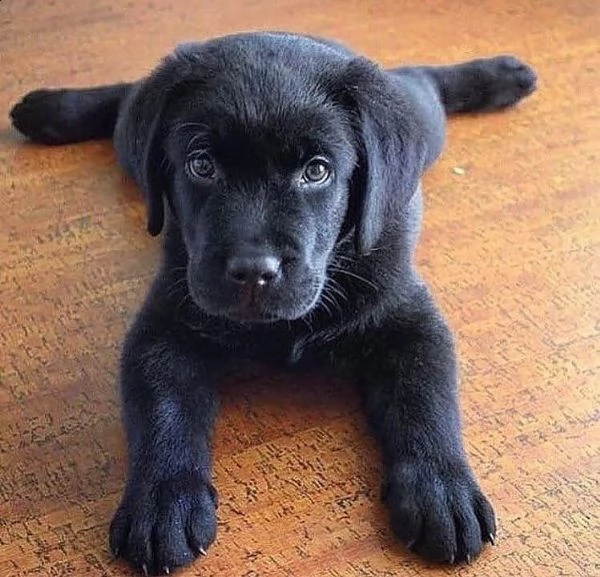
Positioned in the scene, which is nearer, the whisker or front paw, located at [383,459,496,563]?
front paw, located at [383,459,496,563]

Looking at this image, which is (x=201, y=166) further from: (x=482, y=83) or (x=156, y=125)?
(x=482, y=83)

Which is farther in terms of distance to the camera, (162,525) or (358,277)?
(358,277)

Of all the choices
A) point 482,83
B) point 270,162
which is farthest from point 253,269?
point 482,83

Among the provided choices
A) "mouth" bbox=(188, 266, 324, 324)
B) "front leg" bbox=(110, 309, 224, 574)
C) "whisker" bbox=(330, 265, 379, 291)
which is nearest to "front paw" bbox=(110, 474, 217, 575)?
"front leg" bbox=(110, 309, 224, 574)

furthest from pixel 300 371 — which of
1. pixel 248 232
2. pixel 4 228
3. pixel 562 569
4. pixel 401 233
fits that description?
pixel 4 228

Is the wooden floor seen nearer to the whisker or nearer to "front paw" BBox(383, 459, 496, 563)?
"front paw" BBox(383, 459, 496, 563)

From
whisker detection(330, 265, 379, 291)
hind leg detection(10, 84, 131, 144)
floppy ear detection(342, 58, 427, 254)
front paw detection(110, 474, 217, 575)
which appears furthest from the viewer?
hind leg detection(10, 84, 131, 144)

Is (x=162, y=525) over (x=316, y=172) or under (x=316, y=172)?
under

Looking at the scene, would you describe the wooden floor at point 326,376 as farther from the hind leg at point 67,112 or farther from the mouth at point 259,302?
the mouth at point 259,302
